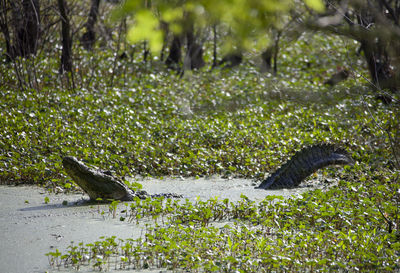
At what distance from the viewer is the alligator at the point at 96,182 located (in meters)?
5.79

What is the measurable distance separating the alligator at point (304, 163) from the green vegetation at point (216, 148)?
249 mm

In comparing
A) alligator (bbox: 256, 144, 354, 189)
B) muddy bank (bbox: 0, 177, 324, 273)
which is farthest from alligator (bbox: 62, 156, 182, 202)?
alligator (bbox: 256, 144, 354, 189)

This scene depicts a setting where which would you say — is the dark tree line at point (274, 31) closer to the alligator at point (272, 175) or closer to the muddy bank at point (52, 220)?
the alligator at point (272, 175)

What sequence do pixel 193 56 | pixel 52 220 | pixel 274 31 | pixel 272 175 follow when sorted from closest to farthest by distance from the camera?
pixel 52 220 < pixel 272 175 < pixel 274 31 < pixel 193 56

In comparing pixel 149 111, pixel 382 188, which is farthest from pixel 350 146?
pixel 149 111

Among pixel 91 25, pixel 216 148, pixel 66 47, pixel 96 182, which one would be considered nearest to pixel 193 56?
pixel 91 25

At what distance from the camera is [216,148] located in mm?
8656

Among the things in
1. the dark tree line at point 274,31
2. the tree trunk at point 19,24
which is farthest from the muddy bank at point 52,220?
the tree trunk at point 19,24

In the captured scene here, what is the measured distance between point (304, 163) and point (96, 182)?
2830mm

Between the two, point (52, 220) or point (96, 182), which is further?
point (96, 182)

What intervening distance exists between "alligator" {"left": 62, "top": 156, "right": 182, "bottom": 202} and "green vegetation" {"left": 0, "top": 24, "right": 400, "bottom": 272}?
0.94ft

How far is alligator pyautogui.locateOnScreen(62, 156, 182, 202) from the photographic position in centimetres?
579

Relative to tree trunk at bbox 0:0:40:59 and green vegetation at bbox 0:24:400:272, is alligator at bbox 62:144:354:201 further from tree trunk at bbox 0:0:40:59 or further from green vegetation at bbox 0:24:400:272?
tree trunk at bbox 0:0:40:59

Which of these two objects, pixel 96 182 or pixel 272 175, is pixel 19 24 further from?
pixel 272 175
